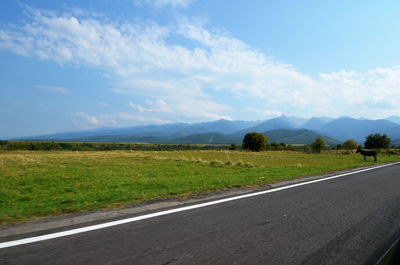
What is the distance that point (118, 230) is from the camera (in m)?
3.98

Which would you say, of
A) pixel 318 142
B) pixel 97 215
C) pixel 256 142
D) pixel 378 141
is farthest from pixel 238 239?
pixel 378 141

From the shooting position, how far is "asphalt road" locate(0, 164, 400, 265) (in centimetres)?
309

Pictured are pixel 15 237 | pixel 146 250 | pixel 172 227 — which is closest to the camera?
pixel 146 250

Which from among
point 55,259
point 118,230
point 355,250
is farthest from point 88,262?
point 355,250

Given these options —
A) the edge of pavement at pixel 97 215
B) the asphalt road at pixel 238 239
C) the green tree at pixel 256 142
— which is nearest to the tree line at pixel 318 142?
the green tree at pixel 256 142

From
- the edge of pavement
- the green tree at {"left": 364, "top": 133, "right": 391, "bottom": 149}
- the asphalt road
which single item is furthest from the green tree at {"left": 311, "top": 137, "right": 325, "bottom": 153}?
the edge of pavement

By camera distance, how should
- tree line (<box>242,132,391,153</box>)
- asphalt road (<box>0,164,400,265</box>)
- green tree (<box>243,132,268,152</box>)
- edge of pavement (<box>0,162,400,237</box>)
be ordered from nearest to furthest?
asphalt road (<box>0,164,400,265</box>)
edge of pavement (<box>0,162,400,237</box>)
tree line (<box>242,132,391,153</box>)
green tree (<box>243,132,268,152</box>)

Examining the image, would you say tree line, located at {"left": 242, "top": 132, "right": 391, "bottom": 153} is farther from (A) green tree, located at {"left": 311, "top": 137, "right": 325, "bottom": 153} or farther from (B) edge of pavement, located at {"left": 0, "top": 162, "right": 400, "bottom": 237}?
(B) edge of pavement, located at {"left": 0, "top": 162, "right": 400, "bottom": 237}

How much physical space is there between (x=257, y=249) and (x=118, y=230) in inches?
85.0

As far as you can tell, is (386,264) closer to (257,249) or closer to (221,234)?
(257,249)

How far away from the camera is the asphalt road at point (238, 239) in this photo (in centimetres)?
309

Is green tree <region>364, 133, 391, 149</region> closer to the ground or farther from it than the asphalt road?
farther from it

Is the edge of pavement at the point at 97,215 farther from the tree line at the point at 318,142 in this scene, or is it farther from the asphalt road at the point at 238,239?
the tree line at the point at 318,142

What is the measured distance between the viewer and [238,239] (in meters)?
3.73
